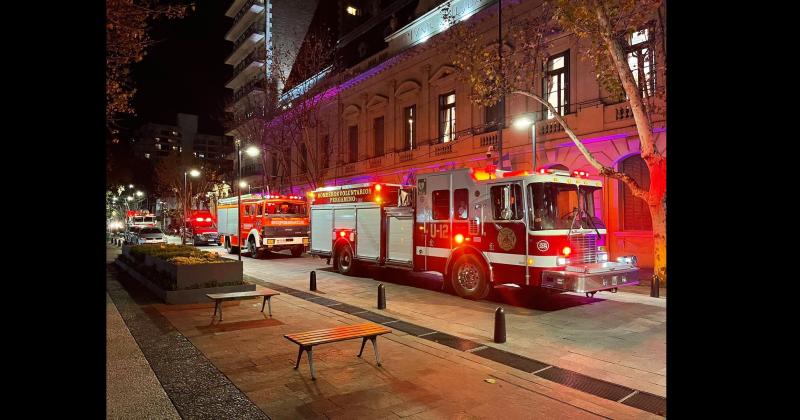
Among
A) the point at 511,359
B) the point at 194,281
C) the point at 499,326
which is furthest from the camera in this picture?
the point at 194,281

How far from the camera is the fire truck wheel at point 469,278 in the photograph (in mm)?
10828

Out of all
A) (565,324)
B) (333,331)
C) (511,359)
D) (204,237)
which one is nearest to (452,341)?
(511,359)

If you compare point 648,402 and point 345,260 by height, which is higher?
point 345,260

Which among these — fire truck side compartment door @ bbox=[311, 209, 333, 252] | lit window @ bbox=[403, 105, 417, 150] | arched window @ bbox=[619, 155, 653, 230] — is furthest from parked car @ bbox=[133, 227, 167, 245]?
arched window @ bbox=[619, 155, 653, 230]

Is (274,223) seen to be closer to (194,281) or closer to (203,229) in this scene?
(194,281)

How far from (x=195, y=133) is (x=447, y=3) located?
4681 inches

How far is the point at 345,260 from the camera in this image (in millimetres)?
16125

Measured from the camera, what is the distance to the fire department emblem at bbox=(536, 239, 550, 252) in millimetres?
9688

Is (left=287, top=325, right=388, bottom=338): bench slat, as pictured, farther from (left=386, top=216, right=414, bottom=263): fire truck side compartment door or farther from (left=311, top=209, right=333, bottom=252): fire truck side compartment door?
(left=311, top=209, right=333, bottom=252): fire truck side compartment door

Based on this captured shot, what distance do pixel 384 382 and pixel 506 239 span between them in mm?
5567

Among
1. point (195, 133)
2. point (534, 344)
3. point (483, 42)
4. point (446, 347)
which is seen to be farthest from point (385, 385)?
point (195, 133)

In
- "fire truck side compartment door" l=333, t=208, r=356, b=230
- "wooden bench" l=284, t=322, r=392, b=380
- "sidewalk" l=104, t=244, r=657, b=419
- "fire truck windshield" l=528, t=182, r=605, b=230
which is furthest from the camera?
"fire truck side compartment door" l=333, t=208, r=356, b=230

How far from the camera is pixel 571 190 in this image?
1055 cm
